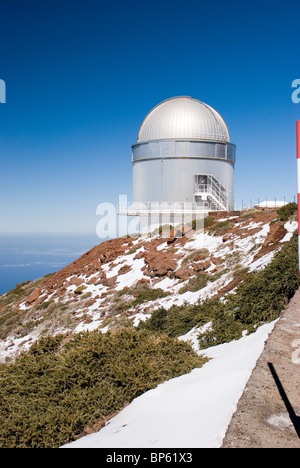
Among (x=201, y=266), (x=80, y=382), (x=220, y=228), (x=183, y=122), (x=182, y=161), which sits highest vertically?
(x=183, y=122)

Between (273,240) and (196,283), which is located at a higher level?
(273,240)

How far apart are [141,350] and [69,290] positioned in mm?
13934

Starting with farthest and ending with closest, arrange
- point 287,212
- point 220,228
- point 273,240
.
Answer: point 220,228 < point 287,212 < point 273,240

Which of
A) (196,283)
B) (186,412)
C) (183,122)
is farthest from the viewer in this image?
(183,122)

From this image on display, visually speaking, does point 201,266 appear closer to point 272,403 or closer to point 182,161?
point 272,403

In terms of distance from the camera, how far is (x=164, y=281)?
645 inches

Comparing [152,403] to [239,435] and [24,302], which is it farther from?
[24,302]

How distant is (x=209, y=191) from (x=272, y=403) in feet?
83.5

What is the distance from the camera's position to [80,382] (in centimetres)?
572

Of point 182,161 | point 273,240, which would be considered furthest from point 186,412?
point 182,161

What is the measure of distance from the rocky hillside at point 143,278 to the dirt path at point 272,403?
636cm

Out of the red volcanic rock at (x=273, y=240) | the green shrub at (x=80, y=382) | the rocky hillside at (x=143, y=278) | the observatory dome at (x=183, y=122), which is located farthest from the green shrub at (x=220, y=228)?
the green shrub at (x=80, y=382)

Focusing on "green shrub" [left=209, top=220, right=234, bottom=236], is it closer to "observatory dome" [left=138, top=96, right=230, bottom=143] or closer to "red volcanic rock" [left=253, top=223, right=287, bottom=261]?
"red volcanic rock" [left=253, top=223, right=287, bottom=261]
